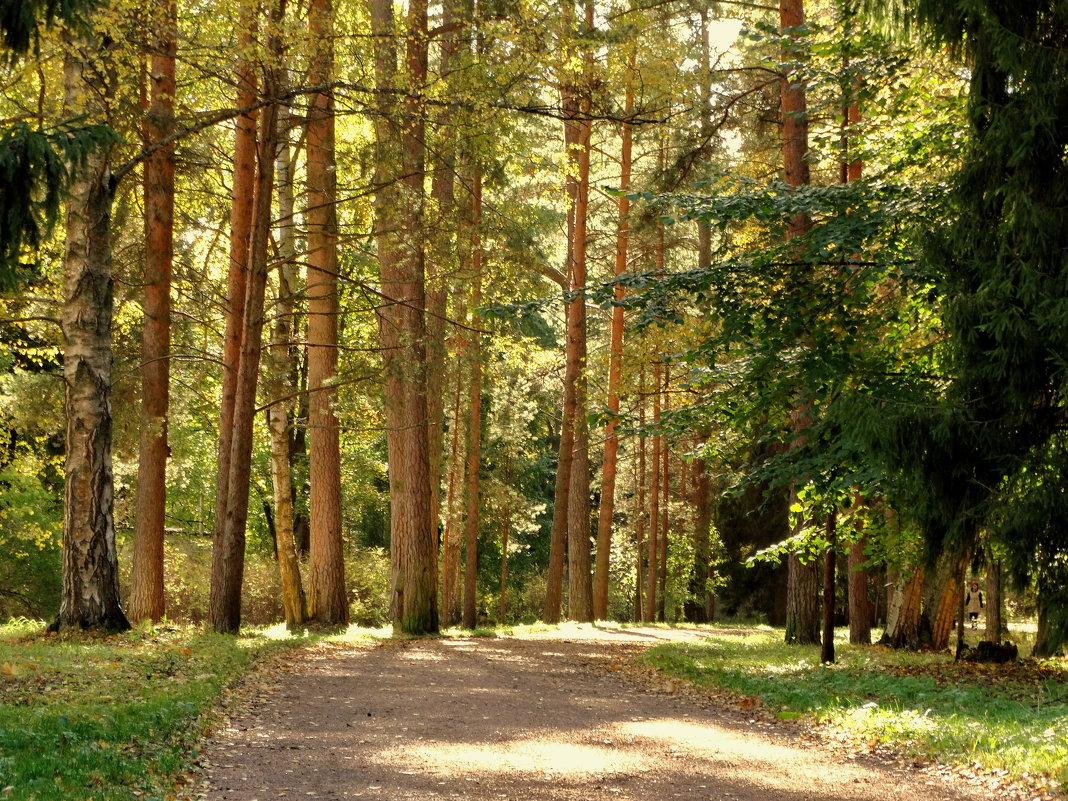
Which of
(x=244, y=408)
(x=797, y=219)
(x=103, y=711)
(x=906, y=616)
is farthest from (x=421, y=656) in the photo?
(x=797, y=219)

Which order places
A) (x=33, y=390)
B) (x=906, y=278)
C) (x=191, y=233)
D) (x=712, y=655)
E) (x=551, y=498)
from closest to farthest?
(x=906, y=278) → (x=712, y=655) → (x=33, y=390) → (x=191, y=233) → (x=551, y=498)

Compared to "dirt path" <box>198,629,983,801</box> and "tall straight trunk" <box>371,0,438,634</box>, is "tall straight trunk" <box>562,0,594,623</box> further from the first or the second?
"dirt path" <box>198,629,983,801</box>

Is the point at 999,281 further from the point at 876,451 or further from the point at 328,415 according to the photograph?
the point at 328,415

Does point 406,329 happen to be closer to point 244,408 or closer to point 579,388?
point 244,408

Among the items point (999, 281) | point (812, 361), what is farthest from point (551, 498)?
point (999, 281)

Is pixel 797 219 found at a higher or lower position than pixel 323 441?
higher

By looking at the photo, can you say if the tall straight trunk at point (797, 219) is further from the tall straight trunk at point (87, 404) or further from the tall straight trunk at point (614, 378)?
the tall straight trunk at point (87, 404)

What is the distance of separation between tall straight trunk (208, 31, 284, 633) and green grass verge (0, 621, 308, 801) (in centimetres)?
287

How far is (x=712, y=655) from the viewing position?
14742 mm

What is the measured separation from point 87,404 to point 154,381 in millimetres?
3984

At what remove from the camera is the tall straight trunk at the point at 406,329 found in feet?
47.2

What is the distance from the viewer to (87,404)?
12.0m

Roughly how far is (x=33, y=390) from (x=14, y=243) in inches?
435

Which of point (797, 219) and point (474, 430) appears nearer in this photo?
point (797, 219)
